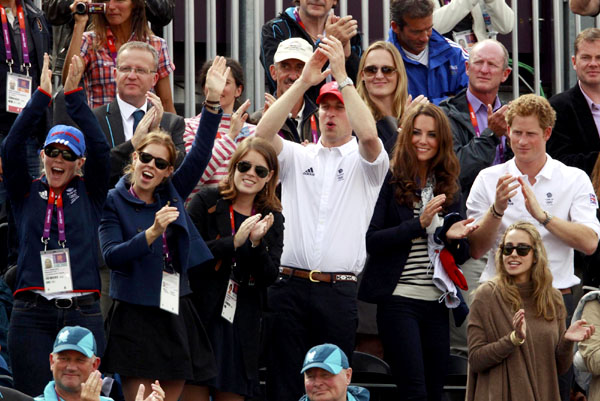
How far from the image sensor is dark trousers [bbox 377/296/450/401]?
756cm

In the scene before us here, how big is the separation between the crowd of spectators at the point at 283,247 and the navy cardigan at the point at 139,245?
11 millimetres

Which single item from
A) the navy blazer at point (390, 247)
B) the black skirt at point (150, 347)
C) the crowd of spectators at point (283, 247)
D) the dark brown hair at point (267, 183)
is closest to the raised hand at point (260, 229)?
the crowd of spectators at point (283, 247)

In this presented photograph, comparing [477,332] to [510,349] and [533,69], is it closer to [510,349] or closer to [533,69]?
[510,349]

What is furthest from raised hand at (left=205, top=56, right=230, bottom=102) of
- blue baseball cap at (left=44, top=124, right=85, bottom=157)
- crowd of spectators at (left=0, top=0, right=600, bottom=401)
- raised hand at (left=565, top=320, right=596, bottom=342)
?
raised hand at (left=565, top=320, right=596, bottom=342)

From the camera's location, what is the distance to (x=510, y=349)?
7430 mm

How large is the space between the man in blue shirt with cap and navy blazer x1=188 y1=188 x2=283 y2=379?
42 centimetres

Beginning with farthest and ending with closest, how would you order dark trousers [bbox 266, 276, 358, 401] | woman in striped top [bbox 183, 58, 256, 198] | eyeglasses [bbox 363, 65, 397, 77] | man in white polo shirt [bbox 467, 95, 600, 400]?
eyeglasses [bbox 363, 65, 397, 77], woman in striped top [bbox 183, 58, 256, 198], man in white polo shirt [bbox 467, 95, 600, 400], dark trousers [bbox 266, 276, 358, 401]

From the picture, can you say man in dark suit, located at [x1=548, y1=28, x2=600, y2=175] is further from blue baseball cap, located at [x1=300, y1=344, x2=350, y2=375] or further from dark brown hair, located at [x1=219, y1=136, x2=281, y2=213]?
blue baseball cap, located at [x1=300, y1=344, x2=350, y2=375]

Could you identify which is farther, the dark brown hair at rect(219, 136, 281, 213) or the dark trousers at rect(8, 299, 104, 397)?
the dark brown hair at rect(219, 136, 281, 213)

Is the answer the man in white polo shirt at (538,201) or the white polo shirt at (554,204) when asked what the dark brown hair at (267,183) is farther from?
the white polo shirt at (554,204)

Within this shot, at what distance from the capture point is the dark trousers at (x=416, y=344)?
298 inches

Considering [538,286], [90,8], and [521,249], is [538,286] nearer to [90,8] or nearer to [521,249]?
[521,249]

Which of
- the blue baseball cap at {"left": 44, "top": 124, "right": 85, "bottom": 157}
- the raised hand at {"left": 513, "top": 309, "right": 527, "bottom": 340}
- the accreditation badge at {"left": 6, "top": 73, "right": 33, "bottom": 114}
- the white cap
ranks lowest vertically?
the raised hand at {"left": 513, "top": 309, "right": 527, "bottom": 340}

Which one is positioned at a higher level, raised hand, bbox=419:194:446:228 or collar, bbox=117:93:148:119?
collar, bbox=117:93:148:119
